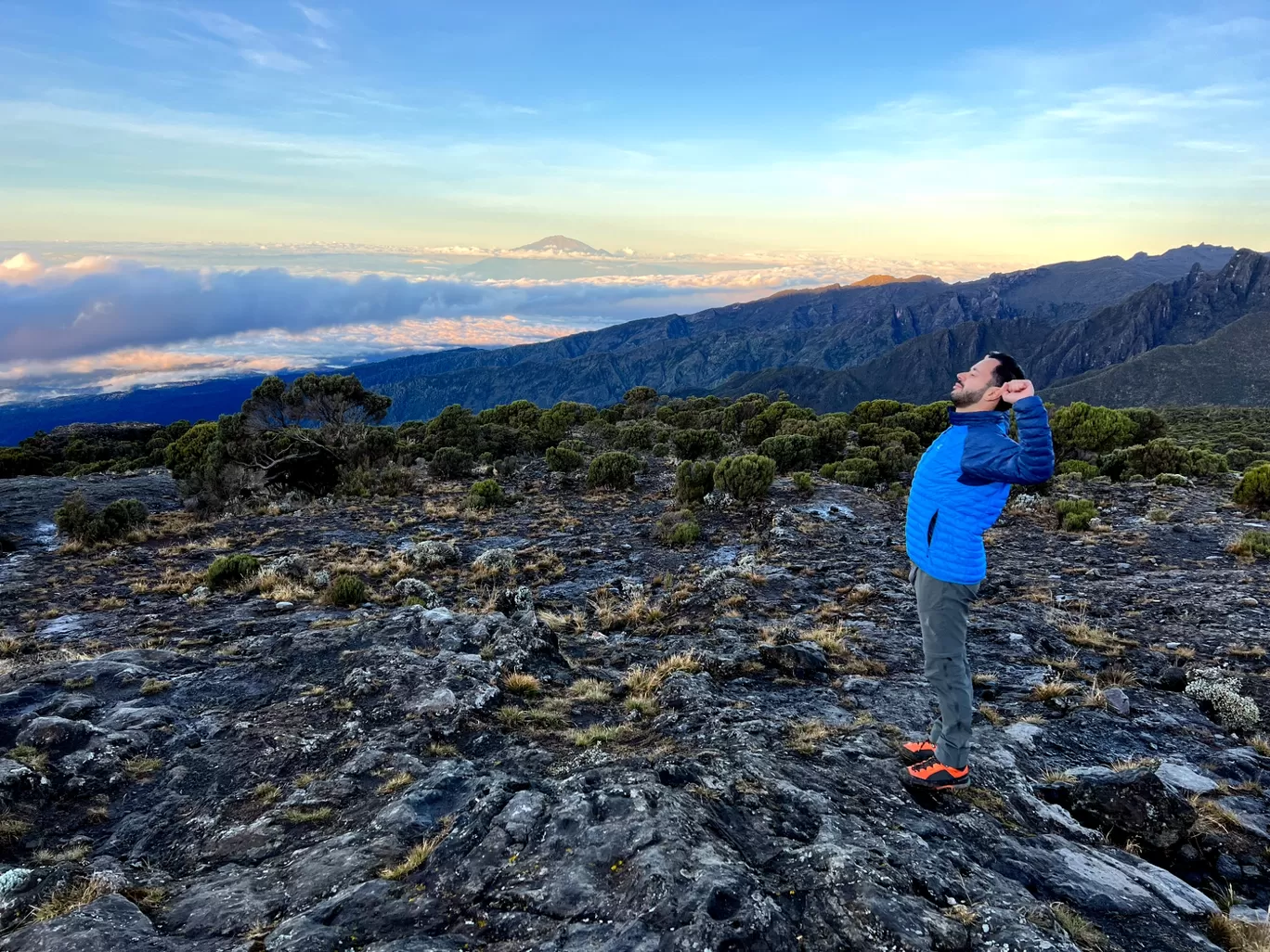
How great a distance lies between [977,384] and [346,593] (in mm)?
9651

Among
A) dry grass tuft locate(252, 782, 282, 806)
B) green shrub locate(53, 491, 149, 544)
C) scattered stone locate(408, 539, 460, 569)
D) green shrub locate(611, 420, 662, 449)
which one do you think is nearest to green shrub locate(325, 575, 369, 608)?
scattered stone locate(408, 539, 460, 569)

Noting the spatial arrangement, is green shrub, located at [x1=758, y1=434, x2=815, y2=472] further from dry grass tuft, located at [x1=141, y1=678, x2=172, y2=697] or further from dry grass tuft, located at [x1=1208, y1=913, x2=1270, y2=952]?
dry grass tuft, located at [x1=1208, y1=913, x2=1270, y2=952]

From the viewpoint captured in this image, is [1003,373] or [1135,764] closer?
[1003,373]

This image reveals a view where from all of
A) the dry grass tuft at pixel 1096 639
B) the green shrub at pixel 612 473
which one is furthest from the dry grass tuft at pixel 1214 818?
the green shrub at pixel 612 473

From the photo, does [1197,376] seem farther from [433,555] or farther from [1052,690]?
[433,555]

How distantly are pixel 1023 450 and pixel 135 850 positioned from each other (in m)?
6.70

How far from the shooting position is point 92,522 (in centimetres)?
1595

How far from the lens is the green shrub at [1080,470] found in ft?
78.0

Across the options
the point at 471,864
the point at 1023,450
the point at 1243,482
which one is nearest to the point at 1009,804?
the point at 1023,450

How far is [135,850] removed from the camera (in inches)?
175

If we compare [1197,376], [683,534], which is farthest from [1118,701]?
[1197,376]

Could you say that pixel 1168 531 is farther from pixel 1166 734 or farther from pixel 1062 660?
pixel 1166 734

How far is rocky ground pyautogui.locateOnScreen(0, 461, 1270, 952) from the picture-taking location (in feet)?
10.9

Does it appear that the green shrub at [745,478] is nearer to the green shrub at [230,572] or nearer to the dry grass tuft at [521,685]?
the green shrub at [230,572]
